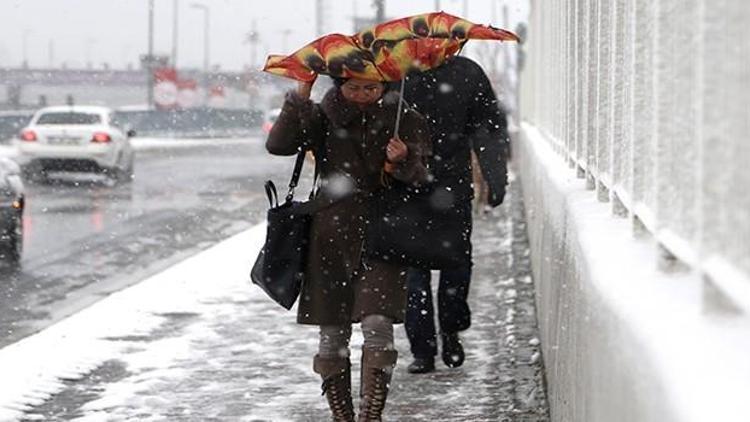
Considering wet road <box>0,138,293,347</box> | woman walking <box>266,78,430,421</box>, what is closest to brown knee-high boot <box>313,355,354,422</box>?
woman walking <box>266,78,430,421</box>

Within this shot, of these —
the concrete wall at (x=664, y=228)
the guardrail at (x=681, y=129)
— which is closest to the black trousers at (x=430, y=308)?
the concrete wall at (x=664, y=228)

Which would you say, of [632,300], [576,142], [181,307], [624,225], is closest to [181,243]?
[181,307]

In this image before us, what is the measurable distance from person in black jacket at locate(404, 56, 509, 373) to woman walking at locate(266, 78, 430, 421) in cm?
86

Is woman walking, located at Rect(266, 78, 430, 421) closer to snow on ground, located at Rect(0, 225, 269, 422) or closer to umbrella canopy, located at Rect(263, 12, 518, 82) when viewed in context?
umbrella canopy, located at Rect(263, 12, 518, 82)

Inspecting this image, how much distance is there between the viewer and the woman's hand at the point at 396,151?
599 cm

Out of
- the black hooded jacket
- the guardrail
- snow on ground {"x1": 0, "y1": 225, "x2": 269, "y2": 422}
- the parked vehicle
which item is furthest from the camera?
the parked vehicle

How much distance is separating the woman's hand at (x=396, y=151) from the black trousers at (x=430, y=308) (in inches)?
76.9

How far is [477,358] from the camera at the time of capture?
8.56 metres

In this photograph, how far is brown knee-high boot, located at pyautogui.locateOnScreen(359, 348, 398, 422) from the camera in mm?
6078

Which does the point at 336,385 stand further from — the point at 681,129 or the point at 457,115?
the point at 681,129

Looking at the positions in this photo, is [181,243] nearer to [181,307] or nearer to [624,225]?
[181,307]

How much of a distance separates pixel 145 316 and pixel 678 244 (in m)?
7.80

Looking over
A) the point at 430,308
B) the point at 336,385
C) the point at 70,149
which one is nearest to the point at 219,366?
the point at 430,308

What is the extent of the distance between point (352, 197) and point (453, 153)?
1389 mm
